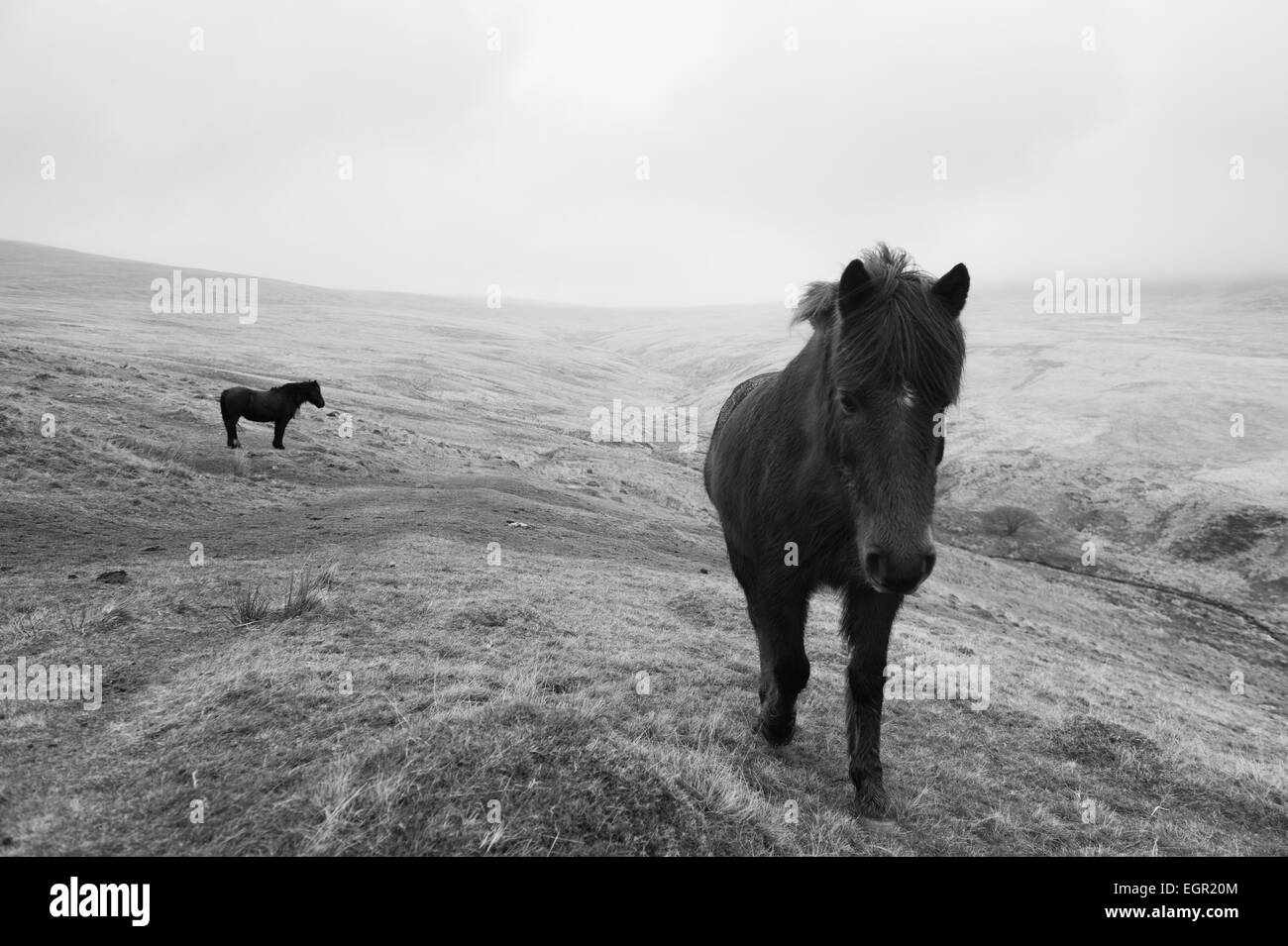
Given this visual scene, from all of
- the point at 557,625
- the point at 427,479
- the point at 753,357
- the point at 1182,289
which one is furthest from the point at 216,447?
the point at 1182,289

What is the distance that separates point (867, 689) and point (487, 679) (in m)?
3.49

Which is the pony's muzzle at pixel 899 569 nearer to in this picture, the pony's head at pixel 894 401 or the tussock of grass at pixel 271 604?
the pony's head at pixel 894 401

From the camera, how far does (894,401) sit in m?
4.14

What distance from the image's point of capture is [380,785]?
13.1 feet

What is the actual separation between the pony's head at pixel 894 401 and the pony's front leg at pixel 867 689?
147cm

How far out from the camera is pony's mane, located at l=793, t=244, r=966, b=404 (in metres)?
4.16

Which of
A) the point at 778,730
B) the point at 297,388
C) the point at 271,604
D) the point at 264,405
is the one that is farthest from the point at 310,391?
the point at 778,730

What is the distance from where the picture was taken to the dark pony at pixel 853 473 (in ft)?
13.5

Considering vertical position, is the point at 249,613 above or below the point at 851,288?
below

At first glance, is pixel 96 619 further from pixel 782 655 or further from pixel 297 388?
pixel 297 388

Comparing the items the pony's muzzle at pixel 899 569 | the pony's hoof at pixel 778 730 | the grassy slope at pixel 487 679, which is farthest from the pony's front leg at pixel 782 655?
the pony's muzzle at pixel 899 569
